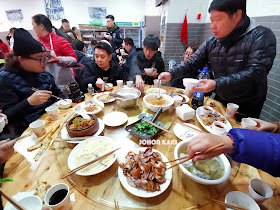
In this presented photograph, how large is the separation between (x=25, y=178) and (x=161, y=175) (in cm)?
104

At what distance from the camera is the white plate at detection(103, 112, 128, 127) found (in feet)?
5.30

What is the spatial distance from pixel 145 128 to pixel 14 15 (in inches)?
530

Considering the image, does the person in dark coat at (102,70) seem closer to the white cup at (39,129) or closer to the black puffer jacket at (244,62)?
the white cup at (39,129)

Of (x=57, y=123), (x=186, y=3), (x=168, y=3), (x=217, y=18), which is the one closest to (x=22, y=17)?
(x=168, y=3)

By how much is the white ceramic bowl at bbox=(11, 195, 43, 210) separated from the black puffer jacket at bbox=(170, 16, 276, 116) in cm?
209

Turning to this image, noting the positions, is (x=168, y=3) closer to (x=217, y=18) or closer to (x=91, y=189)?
(x=217, y=18)

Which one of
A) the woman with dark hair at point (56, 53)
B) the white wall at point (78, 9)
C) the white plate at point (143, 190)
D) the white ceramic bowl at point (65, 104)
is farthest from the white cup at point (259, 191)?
the white wall at point (78, 9)

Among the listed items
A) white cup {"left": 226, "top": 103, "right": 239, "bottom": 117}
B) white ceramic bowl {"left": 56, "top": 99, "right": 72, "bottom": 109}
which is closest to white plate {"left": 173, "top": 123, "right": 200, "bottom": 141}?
white cup {"left": 226, "top": 103, "right": 239, "bottom": 117}

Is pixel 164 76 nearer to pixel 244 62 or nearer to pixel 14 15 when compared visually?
pixel 244 62

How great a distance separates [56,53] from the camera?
11.0ft

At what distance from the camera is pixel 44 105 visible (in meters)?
2.21

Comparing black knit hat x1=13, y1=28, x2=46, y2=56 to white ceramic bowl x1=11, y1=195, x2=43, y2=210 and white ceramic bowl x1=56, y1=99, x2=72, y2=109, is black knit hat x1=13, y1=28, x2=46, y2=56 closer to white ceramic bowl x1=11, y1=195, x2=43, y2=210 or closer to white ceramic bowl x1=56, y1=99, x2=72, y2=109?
white ceramic bowl x1=56, y1=99, x2=72, y2=109

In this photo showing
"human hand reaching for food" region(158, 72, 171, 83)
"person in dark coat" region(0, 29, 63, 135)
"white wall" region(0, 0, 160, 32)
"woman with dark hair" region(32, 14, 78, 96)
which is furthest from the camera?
"white wall" region(0, 0, 160, 32)

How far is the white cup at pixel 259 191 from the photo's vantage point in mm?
846
